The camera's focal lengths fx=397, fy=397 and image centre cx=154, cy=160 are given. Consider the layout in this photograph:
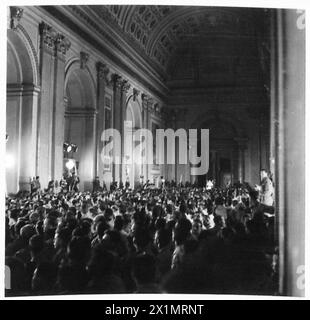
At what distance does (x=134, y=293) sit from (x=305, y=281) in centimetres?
270

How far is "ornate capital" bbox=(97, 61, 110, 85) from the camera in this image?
50.8ft

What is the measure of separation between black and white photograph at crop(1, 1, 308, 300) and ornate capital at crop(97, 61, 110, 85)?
6 centimetres

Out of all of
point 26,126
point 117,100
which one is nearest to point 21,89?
point 26,126

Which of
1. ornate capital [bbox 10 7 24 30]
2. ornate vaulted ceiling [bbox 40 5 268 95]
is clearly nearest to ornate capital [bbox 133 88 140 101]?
ornate vaulted ceiling [bbox 40 5 268 95]

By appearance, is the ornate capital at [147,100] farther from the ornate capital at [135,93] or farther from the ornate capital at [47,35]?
the ornate capital at [47,35]

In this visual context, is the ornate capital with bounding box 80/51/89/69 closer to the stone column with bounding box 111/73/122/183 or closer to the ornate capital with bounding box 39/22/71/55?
the ornate capital with bounding box 39/22/71/55

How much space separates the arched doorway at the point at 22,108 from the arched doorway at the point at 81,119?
3038mm

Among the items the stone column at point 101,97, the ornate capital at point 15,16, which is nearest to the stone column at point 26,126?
the ornate capital at point 15,16

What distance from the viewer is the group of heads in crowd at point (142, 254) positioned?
5.30 meters

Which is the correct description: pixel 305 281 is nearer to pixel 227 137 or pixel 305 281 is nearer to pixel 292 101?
pixel 292 101

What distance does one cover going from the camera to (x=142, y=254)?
16.2 feet

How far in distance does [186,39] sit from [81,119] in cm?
513

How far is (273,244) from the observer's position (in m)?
6.29

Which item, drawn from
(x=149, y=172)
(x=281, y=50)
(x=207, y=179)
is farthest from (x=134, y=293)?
(x=149, y=172)
